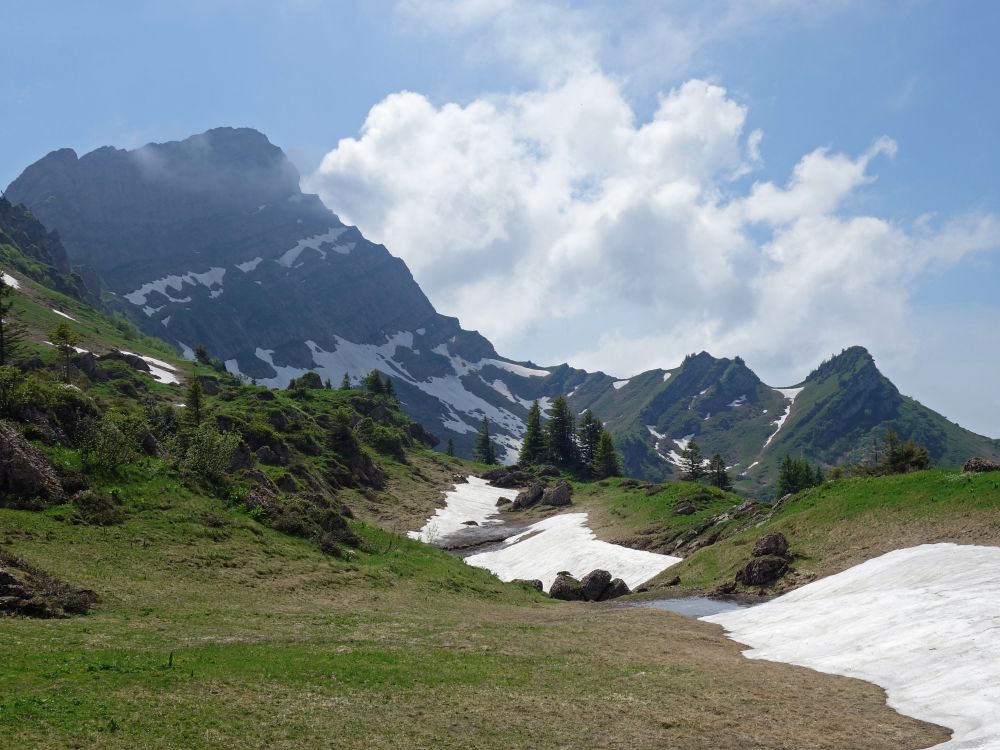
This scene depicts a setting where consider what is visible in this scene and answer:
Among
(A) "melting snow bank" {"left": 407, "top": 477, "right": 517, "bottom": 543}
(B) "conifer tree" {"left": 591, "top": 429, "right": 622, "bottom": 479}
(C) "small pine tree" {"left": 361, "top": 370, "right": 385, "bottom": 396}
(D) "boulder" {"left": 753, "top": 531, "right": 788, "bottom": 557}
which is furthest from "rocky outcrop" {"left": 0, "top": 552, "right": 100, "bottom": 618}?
(C) "small pine tree" {"left": 361, "top": 370, "right": 385, "bottom": 396}

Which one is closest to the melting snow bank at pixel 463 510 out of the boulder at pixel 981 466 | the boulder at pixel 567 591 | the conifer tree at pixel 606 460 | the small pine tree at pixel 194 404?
the conifer tree at pixel 606 460

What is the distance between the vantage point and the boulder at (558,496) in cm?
10038

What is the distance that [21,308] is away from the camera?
442 ft

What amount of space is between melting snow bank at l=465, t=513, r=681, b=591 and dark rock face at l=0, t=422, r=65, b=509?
134 ft

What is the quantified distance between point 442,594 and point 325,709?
77.8 ft

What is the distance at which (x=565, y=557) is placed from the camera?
6488 centimetres

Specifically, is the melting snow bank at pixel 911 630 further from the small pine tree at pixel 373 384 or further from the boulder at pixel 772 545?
the small pine tree at pixel 373 384

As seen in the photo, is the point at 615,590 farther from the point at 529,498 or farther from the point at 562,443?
the point at 562,443

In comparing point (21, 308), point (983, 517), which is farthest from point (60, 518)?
point (21, 308)

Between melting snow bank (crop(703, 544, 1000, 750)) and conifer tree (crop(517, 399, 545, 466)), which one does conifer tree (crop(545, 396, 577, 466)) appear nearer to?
conifer tree (crop(517, 399, 545, 466))

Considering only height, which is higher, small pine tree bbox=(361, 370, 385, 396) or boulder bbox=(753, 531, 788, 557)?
small pine tree bbox=(361, 370, 385, 396)

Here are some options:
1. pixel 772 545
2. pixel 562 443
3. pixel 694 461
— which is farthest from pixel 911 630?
pixel 562 443

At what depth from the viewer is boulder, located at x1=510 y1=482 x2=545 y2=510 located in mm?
103062

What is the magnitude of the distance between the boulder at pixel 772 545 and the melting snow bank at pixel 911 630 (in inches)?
228
